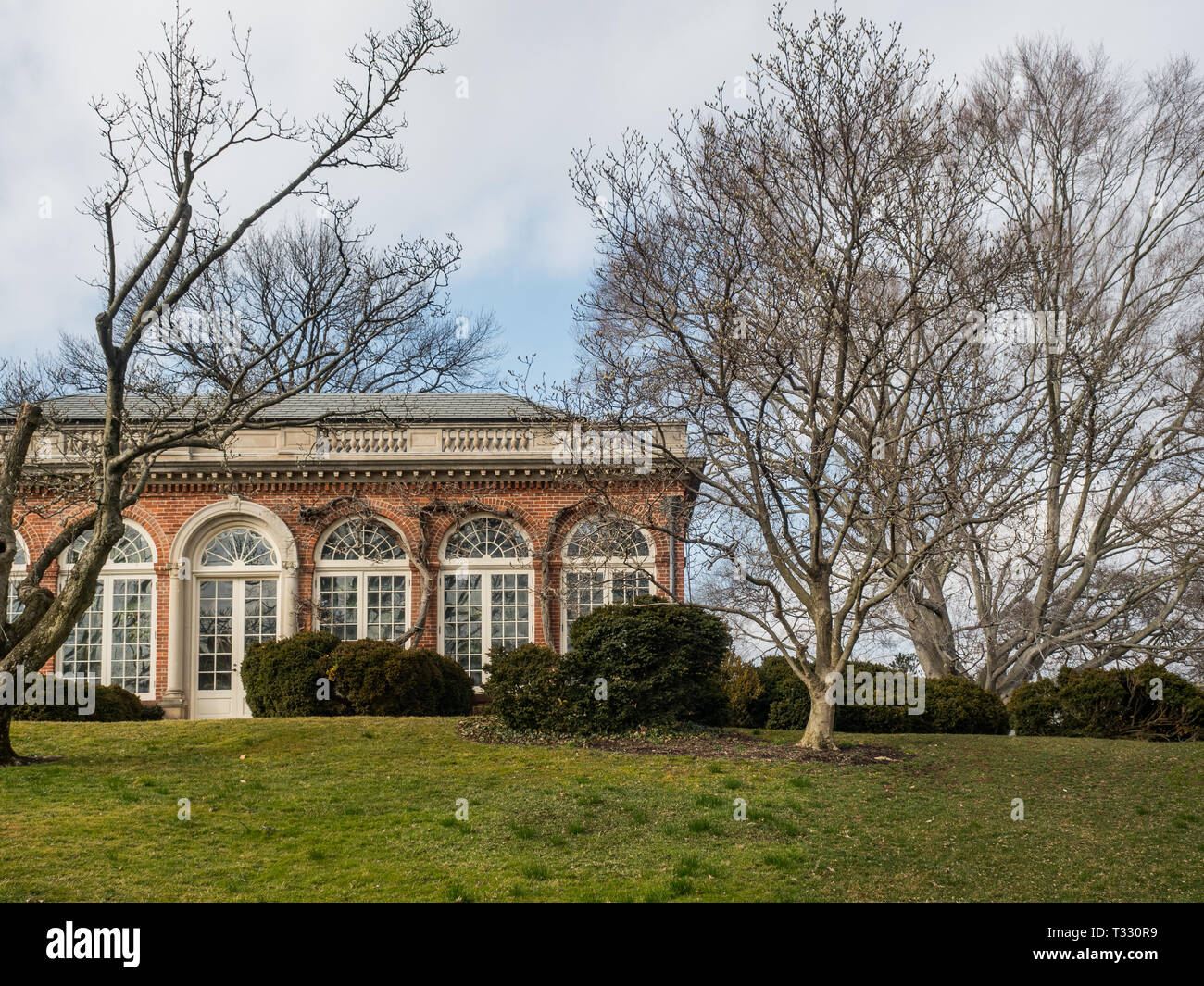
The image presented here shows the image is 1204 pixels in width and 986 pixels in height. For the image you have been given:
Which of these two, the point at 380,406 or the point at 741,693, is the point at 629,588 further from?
the point at 380,406

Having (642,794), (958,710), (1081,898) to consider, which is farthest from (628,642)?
(1081,898)

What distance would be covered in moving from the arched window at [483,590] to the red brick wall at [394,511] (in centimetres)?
23

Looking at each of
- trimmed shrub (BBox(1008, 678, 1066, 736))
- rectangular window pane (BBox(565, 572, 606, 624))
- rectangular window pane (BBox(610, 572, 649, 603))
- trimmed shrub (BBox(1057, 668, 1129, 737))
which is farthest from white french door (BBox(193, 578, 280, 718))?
trimmed shrub (BBox(1057, 668, 1129, 737))

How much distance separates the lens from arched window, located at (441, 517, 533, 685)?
Answer: 831 inches

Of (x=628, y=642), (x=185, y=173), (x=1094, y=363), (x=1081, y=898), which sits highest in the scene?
(x=185, y=173)

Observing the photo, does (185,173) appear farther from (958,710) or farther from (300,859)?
(958,710)

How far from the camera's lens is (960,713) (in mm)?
17000

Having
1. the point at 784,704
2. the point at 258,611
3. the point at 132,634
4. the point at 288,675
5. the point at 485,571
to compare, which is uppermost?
the point at 485,571

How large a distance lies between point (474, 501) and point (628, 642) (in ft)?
24.3

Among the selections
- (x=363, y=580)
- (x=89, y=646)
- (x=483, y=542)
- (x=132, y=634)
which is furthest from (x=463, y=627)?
(x=89, y=646)

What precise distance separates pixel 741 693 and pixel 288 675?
725 cm

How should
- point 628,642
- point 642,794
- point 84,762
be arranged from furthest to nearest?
point 628,642, point 84,762, point 642,794

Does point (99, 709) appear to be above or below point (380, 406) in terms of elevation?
below
